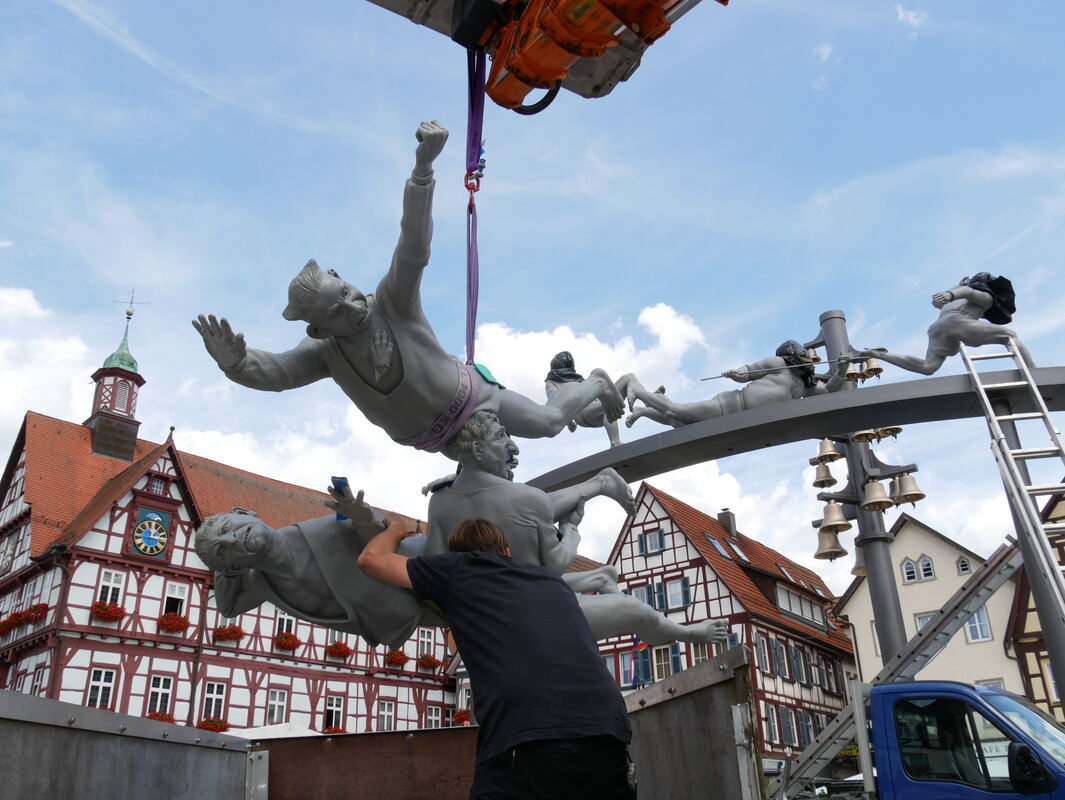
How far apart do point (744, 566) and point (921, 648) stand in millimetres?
20248

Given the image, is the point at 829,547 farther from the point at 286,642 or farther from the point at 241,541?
the point at 286,642

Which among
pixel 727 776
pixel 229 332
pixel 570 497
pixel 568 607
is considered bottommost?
pixel 727 776

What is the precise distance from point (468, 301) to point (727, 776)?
6.94 feet

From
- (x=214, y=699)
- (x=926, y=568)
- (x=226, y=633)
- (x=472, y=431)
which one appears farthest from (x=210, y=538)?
(x=926, y=568)

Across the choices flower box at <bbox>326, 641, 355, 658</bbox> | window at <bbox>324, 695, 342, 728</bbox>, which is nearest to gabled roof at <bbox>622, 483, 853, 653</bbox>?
flower box at <bbox>326, 641, 355, 658</bbox>

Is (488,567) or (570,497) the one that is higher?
(570,497)

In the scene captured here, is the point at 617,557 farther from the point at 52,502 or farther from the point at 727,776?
the point at 727,776

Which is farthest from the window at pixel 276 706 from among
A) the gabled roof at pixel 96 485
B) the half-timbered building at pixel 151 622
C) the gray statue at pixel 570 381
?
the gray statue at pixel 570 381

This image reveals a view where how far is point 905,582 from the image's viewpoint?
28000 millimetres

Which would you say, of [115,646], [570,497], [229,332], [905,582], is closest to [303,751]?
[570,497]

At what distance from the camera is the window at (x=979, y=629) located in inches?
994

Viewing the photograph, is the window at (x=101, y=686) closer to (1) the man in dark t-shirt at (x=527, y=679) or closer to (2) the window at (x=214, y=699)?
(2) the window at (x=214, y=699)

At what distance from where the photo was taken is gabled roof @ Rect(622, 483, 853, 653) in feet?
86.2

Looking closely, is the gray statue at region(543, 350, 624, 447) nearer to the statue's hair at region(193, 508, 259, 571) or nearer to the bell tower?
the statue's hair at region(193, 508, 259, 571)
